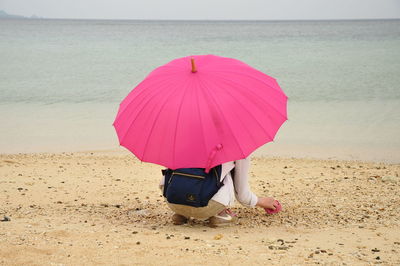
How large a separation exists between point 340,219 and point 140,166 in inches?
148

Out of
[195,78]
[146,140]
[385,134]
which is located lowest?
[385,134]

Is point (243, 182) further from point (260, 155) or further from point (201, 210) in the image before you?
point (260, 155)

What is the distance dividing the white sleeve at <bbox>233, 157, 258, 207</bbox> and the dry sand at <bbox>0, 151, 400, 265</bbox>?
0.88ft

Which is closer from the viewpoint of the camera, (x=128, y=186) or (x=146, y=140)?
(x=146, y=140)

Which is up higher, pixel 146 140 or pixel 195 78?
pixel 195 78

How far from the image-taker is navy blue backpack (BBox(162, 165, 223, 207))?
4043 mm

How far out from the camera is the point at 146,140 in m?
3.98

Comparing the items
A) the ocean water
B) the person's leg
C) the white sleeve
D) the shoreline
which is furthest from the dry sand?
the ocean water

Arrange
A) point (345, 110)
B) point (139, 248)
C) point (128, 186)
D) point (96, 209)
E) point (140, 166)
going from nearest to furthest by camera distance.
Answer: point (139, 248) → point (96, 209) → point (128, 186) → point (140, 166) → point (345, 110)

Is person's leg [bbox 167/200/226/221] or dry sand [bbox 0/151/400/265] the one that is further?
person's leg [bbox 167/200/226/221]

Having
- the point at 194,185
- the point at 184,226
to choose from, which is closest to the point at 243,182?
the point at 194,185

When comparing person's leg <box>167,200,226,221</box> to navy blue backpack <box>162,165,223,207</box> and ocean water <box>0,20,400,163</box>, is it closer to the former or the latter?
navy blue backpack <box>162,165,223,207</box>

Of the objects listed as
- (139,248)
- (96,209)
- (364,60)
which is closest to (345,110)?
(96,209)

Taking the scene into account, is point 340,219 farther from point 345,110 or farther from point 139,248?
point 345,110
